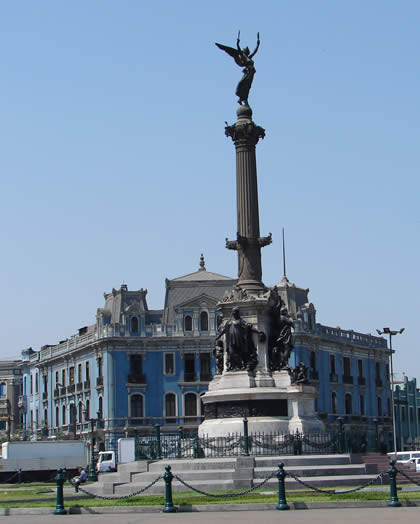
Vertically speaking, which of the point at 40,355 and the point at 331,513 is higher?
the point at 40,355

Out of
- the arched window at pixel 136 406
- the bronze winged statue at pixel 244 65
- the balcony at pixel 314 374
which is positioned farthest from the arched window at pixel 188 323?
the bronze winged statue at pixel 244 65

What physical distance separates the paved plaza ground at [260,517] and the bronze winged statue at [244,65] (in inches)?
737

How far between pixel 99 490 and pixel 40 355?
69250 mm

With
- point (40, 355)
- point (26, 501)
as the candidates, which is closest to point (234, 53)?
point (26, 501)

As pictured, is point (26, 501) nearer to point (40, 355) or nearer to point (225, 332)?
point (225, 332)

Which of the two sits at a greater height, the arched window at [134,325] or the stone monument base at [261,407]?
the arched window at [134,325]

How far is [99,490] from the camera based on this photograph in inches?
1307

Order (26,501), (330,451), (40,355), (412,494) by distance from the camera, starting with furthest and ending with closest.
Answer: (40,355), (330,451), (26,501), (412,494)

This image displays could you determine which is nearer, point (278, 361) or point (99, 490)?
point (99, 490)

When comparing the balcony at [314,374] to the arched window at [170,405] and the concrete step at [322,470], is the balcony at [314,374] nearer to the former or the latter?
the arched window at [170,405]

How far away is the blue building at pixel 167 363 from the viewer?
3312 inches

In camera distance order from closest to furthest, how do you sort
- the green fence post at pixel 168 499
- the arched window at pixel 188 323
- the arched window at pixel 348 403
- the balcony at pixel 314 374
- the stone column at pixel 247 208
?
the green fence post at pixel 168 499 < the stone column at pixel 247 208 < the arched window at pixel 188 323 < the balcony at pixel 314 374 < the arched window at pixel 348 403

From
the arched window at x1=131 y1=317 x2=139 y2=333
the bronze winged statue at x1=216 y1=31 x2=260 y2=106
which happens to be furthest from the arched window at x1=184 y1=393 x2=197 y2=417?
the bronze winged statue at x1=216 y1=31 x2=260 y2=106

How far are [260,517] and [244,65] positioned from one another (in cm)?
2079
